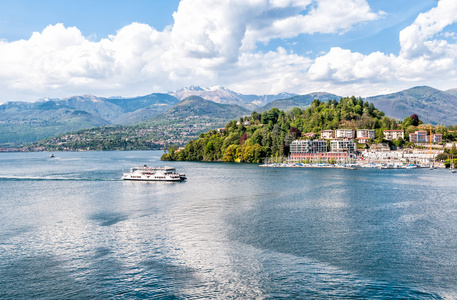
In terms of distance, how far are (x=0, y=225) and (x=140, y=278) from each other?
21606mm

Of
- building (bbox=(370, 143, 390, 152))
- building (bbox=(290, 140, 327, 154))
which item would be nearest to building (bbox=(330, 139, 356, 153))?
building (bbox=(290, 140, 327, 154))

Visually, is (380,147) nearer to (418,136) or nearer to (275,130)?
(418,136)

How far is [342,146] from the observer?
451 ft

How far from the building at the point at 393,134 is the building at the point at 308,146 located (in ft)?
101

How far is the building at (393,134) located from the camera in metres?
150

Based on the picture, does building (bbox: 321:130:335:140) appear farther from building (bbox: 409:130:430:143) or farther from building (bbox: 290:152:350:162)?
building (bbox: 409:130:430:143)

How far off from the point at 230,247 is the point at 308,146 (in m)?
111

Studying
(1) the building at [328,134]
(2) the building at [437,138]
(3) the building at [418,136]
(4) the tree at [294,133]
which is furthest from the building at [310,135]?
(2) the building at [437,138]

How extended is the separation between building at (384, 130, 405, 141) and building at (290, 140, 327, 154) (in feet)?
101

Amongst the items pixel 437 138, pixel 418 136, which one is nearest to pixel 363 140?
pixel 418 136

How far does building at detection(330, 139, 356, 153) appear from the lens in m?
136

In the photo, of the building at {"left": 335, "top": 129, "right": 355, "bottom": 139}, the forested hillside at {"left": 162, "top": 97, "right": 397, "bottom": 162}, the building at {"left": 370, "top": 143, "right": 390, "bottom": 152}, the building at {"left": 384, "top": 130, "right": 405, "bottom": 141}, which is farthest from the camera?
the building at {"left": 335, "top": 129, "right": 355, "bottom": 139}

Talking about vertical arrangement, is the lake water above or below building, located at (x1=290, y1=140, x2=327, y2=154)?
below

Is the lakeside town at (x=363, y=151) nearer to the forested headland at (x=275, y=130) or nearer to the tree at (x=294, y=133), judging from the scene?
the tree at (x=294, y=133)
